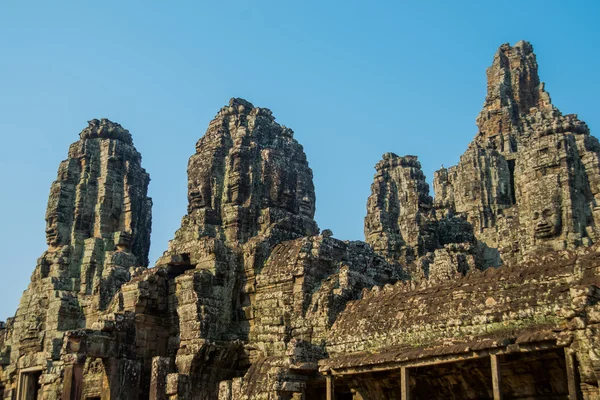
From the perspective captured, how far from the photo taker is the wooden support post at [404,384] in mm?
18370

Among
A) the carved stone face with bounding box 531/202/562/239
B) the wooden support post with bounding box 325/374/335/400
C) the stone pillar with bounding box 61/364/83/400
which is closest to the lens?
the wooden support post with bounding box 325/374/335/400

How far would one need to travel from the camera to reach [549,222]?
102ft

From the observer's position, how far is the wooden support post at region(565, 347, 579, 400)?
1536 centimetres

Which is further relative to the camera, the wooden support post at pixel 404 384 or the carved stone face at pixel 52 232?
the carved stone face at pixel 52 232

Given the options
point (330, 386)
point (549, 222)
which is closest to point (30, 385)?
point (330, 386)

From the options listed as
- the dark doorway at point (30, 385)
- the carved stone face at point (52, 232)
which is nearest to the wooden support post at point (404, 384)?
the dark doorway at point (30, 385)

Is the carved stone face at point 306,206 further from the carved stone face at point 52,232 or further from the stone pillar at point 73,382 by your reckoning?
the stone pillar at point 73,382

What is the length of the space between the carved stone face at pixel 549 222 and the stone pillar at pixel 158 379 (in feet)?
50.5

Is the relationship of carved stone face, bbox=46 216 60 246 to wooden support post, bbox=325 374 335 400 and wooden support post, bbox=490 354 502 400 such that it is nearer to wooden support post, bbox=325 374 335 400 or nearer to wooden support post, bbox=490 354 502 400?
wooden support post, bbox=325 374 335 400

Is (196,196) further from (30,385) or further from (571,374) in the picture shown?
(571,374)

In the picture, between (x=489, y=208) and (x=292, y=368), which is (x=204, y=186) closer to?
(x=292, y=368)

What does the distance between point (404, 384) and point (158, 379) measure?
30.2 feet

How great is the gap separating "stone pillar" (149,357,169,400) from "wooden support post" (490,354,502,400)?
11.5m

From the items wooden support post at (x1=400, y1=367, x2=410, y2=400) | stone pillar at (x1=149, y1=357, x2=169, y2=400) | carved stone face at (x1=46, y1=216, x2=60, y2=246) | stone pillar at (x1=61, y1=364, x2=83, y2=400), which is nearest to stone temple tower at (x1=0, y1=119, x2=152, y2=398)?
carved stone face at (x1=46, y1=216, x2=60, y2=246)
